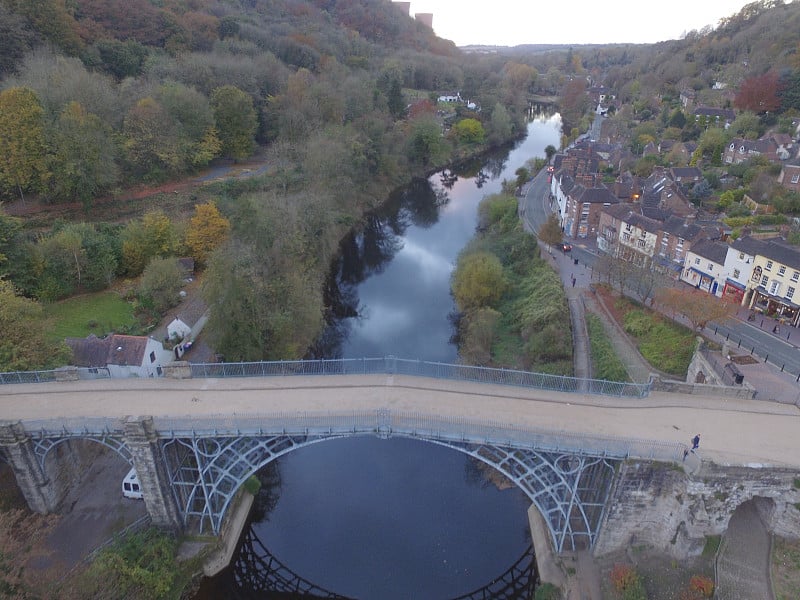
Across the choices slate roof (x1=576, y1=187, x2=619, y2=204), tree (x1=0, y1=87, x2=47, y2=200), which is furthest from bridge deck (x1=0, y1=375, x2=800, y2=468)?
slate roof (x1=576, y1=187, x2=619, y2=204)

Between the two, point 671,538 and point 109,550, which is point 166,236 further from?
point 671,538

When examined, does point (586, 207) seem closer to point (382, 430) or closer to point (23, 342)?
point (382, 430)

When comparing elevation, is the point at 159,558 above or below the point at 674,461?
below

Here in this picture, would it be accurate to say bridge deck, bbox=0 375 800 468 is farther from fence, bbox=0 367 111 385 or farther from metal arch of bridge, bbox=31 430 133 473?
metal arch of bridge, bbox=31 430 133 473

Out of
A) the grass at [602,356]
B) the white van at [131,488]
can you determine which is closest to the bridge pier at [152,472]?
the white van at [131,488]

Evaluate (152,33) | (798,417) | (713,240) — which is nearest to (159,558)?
(798,417)

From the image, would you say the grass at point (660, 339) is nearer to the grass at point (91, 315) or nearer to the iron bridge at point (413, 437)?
the iron bridge at point (413, 437)

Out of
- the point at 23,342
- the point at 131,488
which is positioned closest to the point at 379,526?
the point at 131,488
